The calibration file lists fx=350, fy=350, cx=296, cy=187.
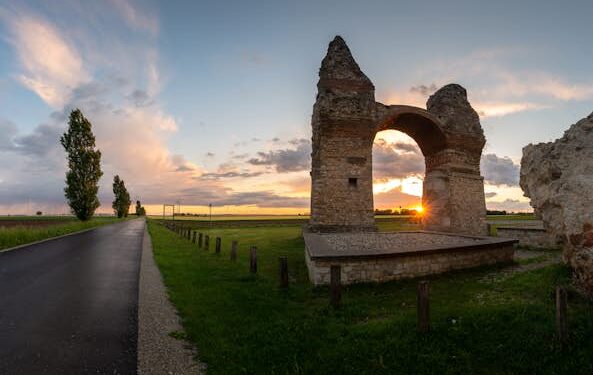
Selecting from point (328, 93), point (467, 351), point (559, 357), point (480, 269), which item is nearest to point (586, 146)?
point (480, 269)

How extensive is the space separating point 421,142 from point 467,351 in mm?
21845

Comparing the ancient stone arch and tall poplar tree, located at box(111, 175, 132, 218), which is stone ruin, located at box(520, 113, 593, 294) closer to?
the ancient stone arch

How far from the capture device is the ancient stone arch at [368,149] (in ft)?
66.0

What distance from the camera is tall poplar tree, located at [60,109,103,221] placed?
37625 mm

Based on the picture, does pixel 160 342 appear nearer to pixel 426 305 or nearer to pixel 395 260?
pixel 426 305

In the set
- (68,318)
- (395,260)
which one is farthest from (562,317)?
(68,318)

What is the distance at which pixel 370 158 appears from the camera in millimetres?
20984

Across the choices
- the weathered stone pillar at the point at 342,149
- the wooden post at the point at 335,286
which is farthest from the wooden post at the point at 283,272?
the weathered stone pillar at the point at 342,149

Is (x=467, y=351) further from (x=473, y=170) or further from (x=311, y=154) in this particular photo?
(x=473, y=170)

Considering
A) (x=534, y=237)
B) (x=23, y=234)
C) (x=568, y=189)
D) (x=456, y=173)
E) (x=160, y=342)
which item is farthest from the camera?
(x=456, y=173)

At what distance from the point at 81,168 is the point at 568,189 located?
4252 cm

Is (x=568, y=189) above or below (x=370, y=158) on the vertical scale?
below

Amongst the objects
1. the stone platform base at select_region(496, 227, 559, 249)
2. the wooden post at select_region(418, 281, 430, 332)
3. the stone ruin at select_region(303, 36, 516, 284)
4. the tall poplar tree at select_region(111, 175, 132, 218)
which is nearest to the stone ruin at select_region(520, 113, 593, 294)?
the wooden post at select_region(418, 281, 430, 332)

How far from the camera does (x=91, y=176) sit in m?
38.6
